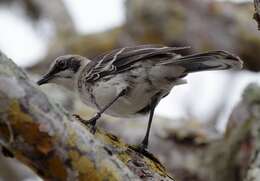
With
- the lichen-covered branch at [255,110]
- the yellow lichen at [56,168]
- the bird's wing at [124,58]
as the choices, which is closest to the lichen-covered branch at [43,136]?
the yellow lichen at [56,168]

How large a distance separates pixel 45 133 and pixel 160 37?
207 inches

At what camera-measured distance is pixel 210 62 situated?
13.1ft

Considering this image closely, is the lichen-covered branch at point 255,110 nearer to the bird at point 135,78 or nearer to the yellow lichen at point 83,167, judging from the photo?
the bird at point 135,78

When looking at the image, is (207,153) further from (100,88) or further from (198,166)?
(100,88)

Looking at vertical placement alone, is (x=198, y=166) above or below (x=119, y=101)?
below

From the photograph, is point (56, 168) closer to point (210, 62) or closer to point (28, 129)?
point (28, 129)

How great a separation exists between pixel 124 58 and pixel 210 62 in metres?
0.81

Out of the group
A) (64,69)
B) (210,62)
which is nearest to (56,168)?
(210,62)

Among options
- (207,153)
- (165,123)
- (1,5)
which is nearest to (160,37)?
(165,123)

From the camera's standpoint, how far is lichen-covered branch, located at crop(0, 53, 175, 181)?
257cm

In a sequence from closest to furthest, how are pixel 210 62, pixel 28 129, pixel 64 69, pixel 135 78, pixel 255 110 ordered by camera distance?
1. pixel 28 129
2. pixel 210 62
3. pixel 135 78
4. pixel 255 110
5. pixel 64 69

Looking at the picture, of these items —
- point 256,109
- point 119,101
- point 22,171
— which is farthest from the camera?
point 22,171

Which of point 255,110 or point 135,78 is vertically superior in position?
point 135,78

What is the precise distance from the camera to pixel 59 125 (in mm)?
2670
